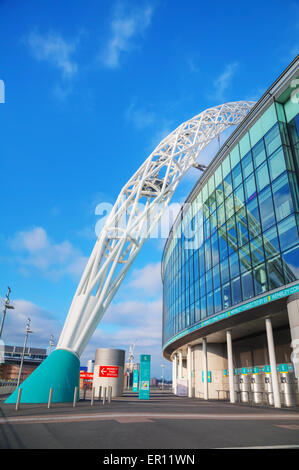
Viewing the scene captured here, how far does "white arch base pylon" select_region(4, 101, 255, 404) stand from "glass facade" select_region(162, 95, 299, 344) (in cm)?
454

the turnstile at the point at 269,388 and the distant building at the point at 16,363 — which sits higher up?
the distant building at the point at 16,363

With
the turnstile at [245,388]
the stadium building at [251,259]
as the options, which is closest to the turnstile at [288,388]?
the stadium building at [251,259]

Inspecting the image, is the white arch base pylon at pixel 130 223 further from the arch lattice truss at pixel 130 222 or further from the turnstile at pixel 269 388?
the turnstile at pixel 269 388

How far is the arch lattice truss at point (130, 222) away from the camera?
21.5 meters

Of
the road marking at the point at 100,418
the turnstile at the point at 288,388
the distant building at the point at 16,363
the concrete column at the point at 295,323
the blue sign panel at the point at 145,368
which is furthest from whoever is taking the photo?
the distant building at the point at 16,363

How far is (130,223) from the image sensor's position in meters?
26.0

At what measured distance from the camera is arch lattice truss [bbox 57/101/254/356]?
70.5 ft

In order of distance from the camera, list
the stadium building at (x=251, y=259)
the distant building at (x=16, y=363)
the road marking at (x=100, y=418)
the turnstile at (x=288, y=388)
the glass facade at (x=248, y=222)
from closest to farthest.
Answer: the road marking at (x=100, y=418) < the glass facade at (x=248, y=222) < the stadium building at (x=251, y=259) < the turnstile at (x=288, y=388) < the distant building at (x=16, y=363)

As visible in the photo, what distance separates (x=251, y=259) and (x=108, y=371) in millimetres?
20559

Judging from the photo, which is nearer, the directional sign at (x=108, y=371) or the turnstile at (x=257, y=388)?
the turnstile at (x=257, y=388)

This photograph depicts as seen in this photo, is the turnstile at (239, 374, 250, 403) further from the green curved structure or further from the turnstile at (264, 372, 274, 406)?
the green curved structure

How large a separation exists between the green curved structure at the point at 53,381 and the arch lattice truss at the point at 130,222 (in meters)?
1.11

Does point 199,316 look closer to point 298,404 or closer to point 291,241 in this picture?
point 298,404
